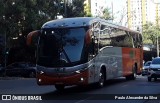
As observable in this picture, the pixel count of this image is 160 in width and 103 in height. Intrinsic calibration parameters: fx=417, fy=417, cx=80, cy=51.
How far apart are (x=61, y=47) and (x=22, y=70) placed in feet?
74.6

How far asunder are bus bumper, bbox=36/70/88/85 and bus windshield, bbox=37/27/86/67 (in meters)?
0.53

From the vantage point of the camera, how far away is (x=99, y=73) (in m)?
20.6

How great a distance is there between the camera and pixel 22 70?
40688 millimetres

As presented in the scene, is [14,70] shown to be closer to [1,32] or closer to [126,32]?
[1,32]

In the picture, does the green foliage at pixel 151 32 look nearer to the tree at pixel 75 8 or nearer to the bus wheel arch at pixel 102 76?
the tree at pixel 75 8

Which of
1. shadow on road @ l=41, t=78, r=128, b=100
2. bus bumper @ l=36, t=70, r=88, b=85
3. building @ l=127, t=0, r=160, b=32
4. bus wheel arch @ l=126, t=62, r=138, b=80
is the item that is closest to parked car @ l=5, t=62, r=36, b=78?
bus wheel arch @ l=126, t=62, r=138, b=80

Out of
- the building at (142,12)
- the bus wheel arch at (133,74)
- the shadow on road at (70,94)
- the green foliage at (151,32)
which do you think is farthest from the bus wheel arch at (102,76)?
the green foliage at (151,32)

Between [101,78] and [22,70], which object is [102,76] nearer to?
[101,78]

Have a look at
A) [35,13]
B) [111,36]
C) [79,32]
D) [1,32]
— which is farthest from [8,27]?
[79,32]

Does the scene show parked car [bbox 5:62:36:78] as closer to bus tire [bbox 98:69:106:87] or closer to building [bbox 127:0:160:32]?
bus tire [bbox 98:69:106:87]

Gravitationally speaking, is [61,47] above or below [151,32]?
above

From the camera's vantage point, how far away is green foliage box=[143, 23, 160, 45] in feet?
305

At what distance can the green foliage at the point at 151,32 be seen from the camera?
305 ft

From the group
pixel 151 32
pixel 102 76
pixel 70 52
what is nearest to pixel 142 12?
pixel 151 32
